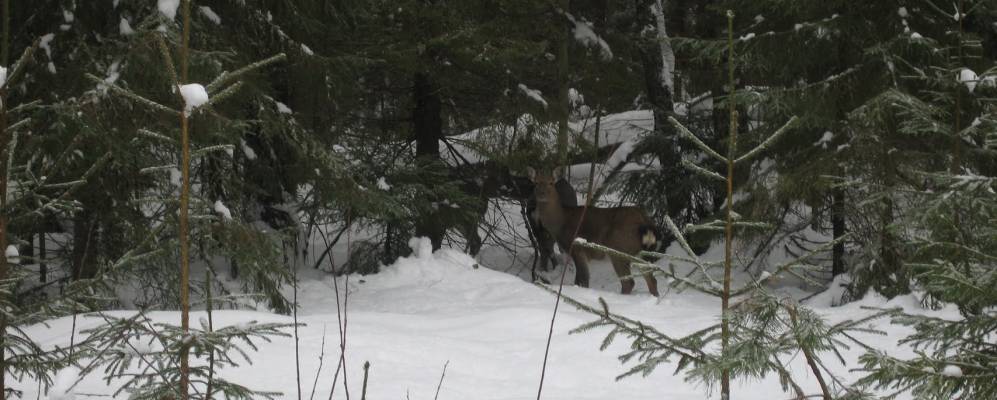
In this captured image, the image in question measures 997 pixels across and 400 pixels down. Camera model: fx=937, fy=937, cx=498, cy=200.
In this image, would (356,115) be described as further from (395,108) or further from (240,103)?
(240,103)

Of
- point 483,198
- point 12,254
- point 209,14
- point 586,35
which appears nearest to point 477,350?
point 12,254

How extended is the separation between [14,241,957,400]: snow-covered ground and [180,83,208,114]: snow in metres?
2.02

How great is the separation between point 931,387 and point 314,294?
26.3ft

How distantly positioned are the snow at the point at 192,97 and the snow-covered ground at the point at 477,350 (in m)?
2.02

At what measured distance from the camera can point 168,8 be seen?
7734mm

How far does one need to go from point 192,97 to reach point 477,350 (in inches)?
166

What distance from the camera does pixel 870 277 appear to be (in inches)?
369

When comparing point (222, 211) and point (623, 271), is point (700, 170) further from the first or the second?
point (623, 271)

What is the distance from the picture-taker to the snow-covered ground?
5863 millimetres

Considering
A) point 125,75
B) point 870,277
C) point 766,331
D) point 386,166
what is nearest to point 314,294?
point 386,166

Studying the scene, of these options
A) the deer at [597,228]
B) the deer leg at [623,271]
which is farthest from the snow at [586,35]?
the deer leg at [623,271]

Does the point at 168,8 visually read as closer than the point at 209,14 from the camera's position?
Yes

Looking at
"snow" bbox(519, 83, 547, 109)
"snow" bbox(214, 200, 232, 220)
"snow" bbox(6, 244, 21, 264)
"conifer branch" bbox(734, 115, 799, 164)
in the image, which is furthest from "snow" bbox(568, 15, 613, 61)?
"conifer branch" bbox(734, 115, 799, 164)

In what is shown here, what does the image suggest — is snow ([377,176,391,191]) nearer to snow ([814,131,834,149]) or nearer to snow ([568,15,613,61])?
snow ([568,15,613,61])
